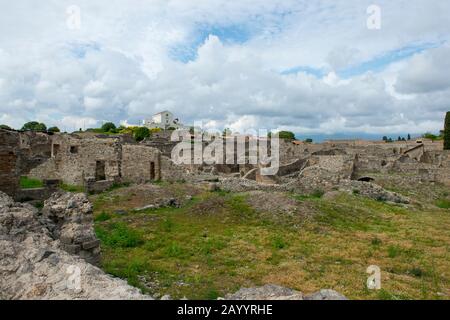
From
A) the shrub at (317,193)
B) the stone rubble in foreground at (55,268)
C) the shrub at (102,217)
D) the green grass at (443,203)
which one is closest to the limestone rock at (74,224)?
the stone rubble in foreground at (55,268)

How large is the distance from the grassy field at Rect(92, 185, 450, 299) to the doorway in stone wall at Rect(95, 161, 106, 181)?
818 cm

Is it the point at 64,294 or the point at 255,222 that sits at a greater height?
the point at 64,294

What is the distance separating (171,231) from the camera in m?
13.2

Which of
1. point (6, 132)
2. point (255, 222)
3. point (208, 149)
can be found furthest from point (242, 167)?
point (6, 132)

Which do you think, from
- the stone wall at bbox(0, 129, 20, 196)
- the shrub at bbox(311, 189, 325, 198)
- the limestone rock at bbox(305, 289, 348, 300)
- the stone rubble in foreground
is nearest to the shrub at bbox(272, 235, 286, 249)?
the stone rubble in foreground

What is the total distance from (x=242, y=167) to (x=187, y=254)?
961 inches

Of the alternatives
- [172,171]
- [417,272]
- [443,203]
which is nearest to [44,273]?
[417,272]

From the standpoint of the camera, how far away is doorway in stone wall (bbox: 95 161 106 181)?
25781mm

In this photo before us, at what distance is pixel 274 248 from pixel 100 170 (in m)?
18.4

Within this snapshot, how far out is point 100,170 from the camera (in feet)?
85.4

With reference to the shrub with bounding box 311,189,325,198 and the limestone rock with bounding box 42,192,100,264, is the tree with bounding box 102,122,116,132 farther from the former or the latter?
the limestone rock with bounding box 42,192,100,264
